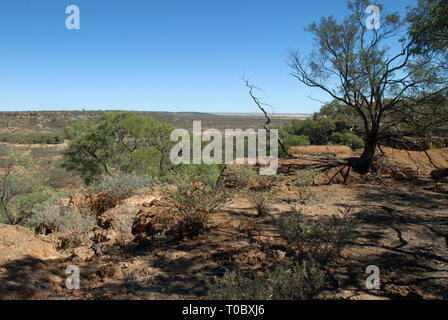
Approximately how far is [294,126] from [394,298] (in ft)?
81.4

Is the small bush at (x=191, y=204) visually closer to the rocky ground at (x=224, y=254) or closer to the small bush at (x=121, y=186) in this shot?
the rocky ground at (x=224, y=254)

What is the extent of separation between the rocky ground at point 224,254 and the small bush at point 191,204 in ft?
0.66

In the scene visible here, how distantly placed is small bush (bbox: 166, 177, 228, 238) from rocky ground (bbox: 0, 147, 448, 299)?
0.20 metres

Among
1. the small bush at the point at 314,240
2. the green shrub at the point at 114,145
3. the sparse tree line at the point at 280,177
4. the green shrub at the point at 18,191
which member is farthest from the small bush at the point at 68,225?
the green shrub at the point at 114,145

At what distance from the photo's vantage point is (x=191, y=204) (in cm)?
396

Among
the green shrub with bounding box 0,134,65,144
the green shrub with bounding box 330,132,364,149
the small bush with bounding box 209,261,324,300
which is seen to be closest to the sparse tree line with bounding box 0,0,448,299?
the small bush with bounding box 209,261,324,300

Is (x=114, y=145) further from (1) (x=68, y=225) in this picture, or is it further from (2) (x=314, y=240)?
(2) (x=314, y=240)

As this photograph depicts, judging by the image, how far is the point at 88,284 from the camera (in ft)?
9.34

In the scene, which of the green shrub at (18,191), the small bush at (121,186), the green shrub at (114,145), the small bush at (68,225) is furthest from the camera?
the green shrub at (114,145)

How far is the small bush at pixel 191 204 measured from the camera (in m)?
3.95

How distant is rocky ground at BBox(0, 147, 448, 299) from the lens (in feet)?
8.68

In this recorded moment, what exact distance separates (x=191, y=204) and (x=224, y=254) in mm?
944

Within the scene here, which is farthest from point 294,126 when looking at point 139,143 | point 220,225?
point 220,225

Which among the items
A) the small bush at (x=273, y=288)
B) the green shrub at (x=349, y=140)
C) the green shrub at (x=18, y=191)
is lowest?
the green shrub at (x=18, y=191)
